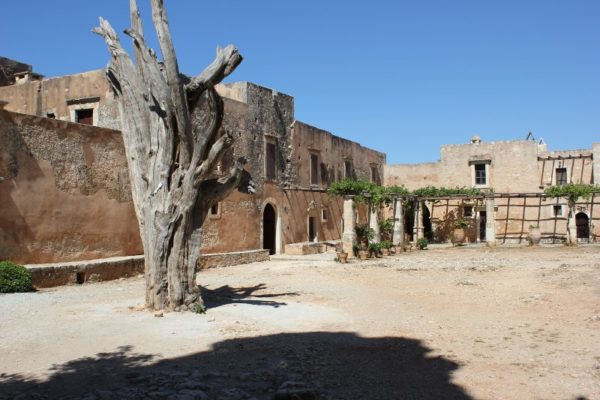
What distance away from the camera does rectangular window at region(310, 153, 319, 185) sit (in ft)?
88.3

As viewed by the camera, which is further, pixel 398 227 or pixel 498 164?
pixel 498 164

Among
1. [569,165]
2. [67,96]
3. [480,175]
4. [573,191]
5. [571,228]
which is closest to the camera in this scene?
[67,96]

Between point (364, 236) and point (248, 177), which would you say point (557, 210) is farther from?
point (248, 177)

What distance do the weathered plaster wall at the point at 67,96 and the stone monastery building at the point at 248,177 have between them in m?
0.04

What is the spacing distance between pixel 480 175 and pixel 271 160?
1502 cm

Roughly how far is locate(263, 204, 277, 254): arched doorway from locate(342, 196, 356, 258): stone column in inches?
145

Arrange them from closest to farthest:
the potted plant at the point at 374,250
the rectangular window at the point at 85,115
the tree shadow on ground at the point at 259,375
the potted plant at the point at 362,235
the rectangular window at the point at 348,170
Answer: the tree shadow on ground at the point at 259,375 < the rectangular window at the point at 85,115 < the potted plant at the point at 374,250 < the potted plant at the point at 362,235 < the rectangular window at the point at 348,170

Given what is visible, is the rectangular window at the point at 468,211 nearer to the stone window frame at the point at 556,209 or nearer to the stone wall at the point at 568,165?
the stone wall at the point at 568,165

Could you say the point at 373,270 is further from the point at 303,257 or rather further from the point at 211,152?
the point at 211,152

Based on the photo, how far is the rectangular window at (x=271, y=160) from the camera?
23.3 metres

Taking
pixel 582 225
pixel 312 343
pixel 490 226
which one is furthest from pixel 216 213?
pixel 582 225

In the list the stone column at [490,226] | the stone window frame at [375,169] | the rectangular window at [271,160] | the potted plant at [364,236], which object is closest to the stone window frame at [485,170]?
the stone column at [490,226]

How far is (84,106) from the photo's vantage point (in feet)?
56.7

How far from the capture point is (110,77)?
9.82m
